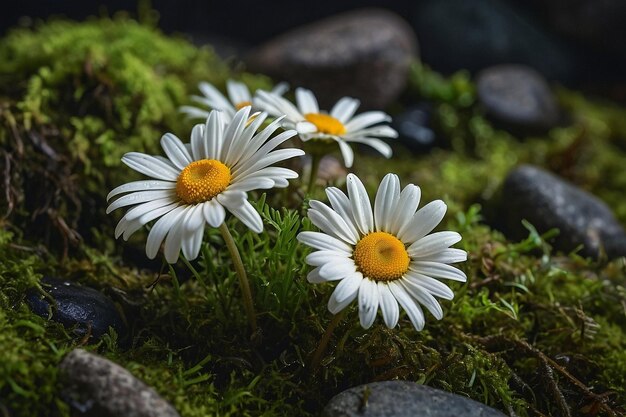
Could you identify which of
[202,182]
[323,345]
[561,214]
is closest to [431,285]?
[323,345]

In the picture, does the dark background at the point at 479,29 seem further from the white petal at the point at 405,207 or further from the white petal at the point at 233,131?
the white petal at the point at 405,207

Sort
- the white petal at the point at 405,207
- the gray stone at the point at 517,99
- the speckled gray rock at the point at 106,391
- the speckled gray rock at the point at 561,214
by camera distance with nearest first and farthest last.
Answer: the speckled gray rock at the point at 106,391, the white petal at the point at 405,207, the speckled gray rock at the point at 561,214, the gray stone at the point at 517,99

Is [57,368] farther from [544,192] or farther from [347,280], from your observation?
[544,192]

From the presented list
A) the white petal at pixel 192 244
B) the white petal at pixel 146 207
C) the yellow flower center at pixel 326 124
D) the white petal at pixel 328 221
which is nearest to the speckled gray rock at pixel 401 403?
the white petal at pixel 328 221

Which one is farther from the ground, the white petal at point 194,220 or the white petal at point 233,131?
the white petal at point 233,131

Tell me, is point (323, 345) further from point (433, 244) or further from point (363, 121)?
point (363, 121)

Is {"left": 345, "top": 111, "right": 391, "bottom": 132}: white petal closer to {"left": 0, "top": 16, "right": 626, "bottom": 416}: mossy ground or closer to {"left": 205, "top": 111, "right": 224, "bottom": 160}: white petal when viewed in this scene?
{"left": 0, "top": 16, "right": 626, "bottom": 416}: mossy ground

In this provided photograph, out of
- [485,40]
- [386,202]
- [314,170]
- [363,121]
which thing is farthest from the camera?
[485,40]
